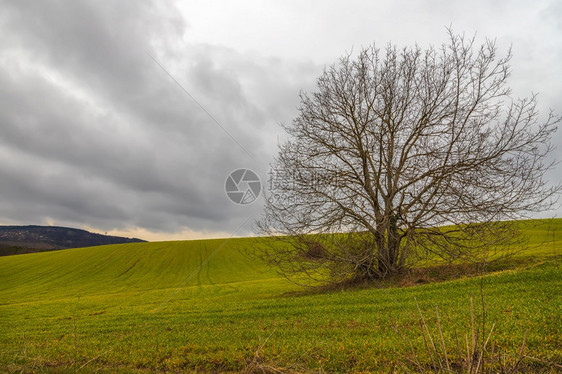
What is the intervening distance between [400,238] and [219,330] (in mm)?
11155

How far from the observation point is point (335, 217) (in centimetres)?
1734

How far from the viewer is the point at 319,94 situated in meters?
18.8

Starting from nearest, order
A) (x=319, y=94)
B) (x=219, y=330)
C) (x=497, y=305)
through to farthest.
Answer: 1. (x=497, y=305)
2. (x=219, y=330)
3. (x=319, y=94)

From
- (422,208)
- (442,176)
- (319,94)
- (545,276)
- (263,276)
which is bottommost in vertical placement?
(263,276)

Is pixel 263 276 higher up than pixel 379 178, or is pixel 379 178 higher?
pixel 379 178

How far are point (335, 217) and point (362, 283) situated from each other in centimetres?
405

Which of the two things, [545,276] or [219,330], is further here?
[545,276]

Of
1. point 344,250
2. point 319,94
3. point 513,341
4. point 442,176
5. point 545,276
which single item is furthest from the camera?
point 319,94

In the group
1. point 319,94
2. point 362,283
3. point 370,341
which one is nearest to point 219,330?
point 370,341

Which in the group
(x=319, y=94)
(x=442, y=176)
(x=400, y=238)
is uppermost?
(x=319, y=94)

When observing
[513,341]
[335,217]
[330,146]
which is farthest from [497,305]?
[330,146]

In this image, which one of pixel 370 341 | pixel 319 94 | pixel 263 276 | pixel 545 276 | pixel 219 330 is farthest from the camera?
pixel 263 276

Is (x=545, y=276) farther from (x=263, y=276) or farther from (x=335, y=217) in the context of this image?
(x=263, y=276)

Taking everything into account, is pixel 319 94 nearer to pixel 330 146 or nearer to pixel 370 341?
pixel 330 146
